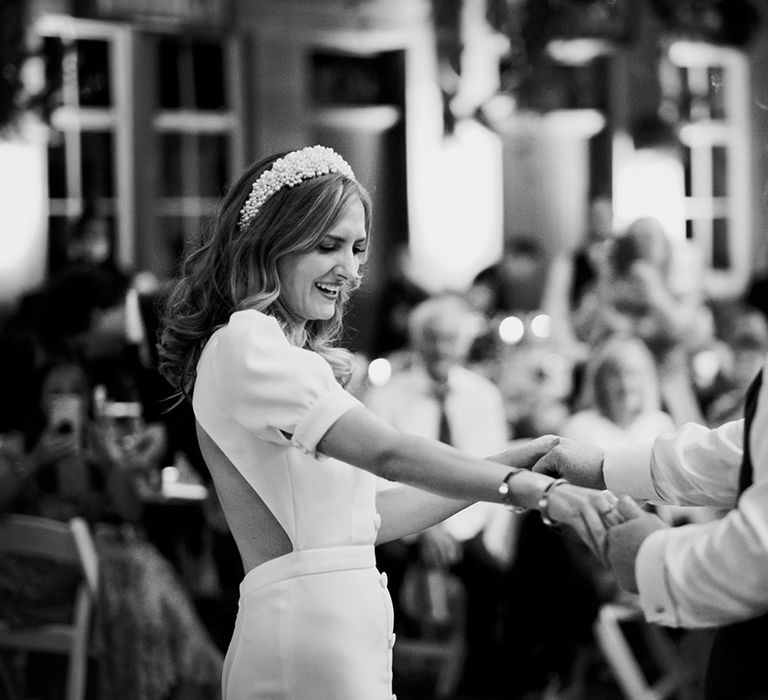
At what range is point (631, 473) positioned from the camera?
281 centimetres

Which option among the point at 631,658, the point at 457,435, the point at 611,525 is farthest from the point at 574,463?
the point at 457,435

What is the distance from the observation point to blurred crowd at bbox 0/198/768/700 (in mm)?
4641

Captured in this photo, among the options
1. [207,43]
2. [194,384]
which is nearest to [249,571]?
[194,384]

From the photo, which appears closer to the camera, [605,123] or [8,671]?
[8,671]

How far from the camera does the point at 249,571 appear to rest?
2645mm

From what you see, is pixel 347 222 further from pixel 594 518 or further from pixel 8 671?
pixel 8 671

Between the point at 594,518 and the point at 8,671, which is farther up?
the point at 594,518

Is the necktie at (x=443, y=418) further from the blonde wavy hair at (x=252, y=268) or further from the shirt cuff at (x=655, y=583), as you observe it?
the shirt cuff at (x=655, y=583)

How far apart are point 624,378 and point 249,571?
3540mm

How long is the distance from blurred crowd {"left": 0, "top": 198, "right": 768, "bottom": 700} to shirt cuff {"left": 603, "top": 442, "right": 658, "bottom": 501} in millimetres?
1848

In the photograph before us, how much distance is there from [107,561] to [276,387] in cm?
214

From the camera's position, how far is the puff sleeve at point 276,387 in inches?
98.2

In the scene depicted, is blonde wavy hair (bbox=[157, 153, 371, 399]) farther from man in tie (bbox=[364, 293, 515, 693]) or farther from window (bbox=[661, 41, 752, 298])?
window (bbox=[661, 41, 752, 298])

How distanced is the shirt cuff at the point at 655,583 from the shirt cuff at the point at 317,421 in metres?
0.51
